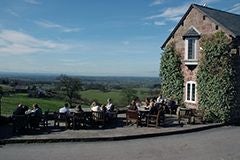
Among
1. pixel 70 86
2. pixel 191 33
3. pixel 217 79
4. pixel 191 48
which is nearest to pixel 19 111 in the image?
pixel 217 79

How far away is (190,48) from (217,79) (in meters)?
3.60

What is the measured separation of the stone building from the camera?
75.6 feet

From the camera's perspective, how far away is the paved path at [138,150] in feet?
40.9

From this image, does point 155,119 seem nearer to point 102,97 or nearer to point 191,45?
point 191,45

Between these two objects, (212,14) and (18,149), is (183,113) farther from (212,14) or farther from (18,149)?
(18,149)

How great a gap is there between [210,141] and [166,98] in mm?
9961

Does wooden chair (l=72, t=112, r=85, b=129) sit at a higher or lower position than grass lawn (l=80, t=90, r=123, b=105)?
higher

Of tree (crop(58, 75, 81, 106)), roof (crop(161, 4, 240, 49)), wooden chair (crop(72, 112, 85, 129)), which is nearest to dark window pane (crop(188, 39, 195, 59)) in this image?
roof (crop(161, 4, 240, 49))

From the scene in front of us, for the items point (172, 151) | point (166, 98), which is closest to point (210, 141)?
point (172, 151)

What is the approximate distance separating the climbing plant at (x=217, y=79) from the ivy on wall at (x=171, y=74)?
101 inches

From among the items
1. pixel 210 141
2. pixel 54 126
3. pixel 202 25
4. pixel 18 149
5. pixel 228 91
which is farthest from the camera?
pixel 202 25

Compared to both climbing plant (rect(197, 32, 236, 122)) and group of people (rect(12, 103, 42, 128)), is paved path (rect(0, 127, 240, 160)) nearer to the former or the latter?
group of people (rect(12, 103, 42, 128))

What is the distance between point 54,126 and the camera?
687 inches

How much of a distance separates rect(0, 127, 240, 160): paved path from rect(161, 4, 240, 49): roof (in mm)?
8623
